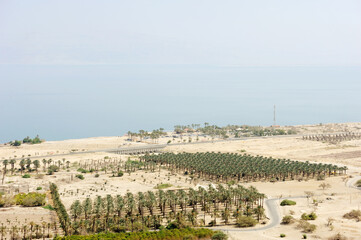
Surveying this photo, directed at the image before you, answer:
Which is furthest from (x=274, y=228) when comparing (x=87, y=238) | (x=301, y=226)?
(x=87, y=238)

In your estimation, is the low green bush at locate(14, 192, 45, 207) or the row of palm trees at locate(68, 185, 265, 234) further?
the low green bush at locate(14, 192, 45, 207)

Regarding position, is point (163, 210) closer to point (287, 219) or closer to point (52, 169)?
point (287, 219)

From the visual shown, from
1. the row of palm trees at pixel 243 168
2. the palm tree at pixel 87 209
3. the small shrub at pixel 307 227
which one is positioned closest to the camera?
the small shrub at pixel 307 227

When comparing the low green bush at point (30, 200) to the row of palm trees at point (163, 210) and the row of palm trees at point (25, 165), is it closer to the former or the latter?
the row of palm trees at point (163, 210)

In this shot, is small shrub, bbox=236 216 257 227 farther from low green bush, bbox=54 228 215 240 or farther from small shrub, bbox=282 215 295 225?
low green bush, bbox=54 228 215 240

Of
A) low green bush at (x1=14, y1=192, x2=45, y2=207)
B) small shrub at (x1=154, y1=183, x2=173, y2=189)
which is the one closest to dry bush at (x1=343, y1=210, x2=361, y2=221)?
small shrub at (x1=154, y1=183, x2=173, y2=189)

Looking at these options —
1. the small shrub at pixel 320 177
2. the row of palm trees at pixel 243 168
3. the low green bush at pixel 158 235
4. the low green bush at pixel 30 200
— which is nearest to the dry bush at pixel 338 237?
the low green bush at pixel 158 235

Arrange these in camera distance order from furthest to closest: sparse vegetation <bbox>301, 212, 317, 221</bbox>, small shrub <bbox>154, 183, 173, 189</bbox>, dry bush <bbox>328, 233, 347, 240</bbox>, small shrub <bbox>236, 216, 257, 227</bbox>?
1. small shrub <bbox>154, 183, 173, 189</bbox>
2. sparse vegetation <bbox>301, 212, 317, 221</bbox>
3. small shrub <bbox>236, 216, 257, 227</bbox>
4. dry bush <bbox>328, 233, 347, 240</bbox>
